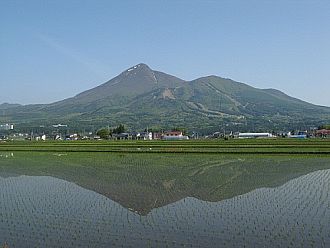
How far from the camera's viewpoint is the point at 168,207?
474 inches

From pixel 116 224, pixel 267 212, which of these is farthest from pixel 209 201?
pixel 116 224

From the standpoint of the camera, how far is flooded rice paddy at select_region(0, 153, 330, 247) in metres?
8.62

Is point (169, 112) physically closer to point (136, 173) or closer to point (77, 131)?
point (77, 131)

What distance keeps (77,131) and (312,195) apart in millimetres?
121778

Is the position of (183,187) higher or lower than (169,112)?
lower

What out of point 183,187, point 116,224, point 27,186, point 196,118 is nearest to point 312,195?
point 183,187

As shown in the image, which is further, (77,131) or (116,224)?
(77,131)

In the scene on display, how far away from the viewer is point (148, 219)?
34.2ft

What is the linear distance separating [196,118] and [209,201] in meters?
151

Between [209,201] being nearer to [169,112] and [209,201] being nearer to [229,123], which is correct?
[229,123]

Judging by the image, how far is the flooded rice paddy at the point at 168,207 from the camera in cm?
862

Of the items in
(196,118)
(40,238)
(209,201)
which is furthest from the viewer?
(196,118)

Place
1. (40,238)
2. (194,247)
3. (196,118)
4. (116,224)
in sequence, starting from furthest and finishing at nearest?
(196,118) < (116,224) < (40,238) < (194,247)

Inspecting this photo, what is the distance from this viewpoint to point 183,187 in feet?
51.8
